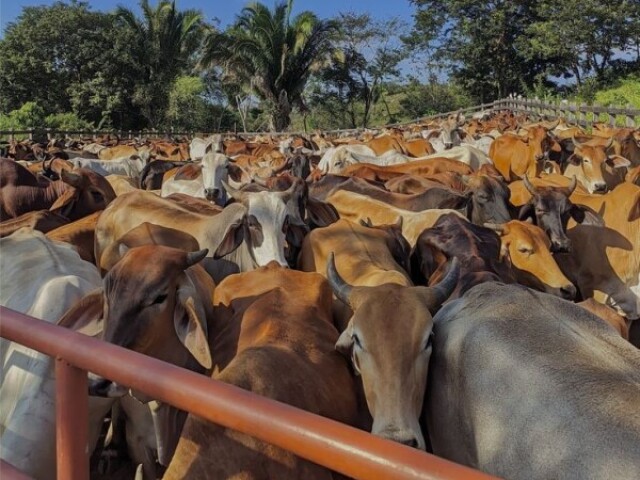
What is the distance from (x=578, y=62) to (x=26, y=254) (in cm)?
3761

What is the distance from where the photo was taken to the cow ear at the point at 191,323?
2996mm

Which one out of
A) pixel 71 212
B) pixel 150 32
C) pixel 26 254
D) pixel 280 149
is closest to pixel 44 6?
pixel 150 32

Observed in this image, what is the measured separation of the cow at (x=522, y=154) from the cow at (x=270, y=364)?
Result: 7.34 meters

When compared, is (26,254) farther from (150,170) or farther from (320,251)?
(150,170)

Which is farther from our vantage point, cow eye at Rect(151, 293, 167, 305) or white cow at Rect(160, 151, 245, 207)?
white cow at Rect(160, 151, 245, 207)

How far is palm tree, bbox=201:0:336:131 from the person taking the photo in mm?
35125

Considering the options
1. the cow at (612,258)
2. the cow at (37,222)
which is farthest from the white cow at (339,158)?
the cow at (37,222)

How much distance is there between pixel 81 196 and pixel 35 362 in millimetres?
4808

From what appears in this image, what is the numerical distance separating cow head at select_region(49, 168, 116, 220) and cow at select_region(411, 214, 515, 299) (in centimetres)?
411

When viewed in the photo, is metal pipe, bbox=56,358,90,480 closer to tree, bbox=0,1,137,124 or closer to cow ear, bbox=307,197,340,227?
cow ear, bbox=307,197,340,227

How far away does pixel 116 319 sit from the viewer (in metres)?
2.99

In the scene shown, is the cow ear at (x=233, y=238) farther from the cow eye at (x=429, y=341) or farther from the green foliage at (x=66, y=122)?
the green foliage at (x=66, y=122)

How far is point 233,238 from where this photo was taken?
505 cm

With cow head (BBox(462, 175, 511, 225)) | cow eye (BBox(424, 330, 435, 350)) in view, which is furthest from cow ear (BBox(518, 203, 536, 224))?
cow eye (BBox(424, 330, 435, 350))
